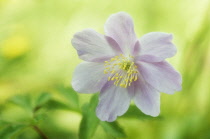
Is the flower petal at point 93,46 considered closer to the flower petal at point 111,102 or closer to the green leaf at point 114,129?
the flower petal at point 111,102

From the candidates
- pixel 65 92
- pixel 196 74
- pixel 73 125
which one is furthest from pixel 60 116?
pixel 196 74

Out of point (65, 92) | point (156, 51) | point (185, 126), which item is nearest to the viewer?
point (156, 51)

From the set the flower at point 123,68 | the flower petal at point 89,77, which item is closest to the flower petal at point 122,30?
the flower at point 123,68

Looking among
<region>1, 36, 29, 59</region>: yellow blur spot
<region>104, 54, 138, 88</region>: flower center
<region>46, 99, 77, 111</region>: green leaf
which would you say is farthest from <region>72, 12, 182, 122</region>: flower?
<region>1, 36, 29, 59</region>: yellow blur spot

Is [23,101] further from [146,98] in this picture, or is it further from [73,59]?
[73,59]

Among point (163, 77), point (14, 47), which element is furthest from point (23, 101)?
point (14, 47)

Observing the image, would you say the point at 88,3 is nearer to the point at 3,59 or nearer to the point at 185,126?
the point at 3,59
